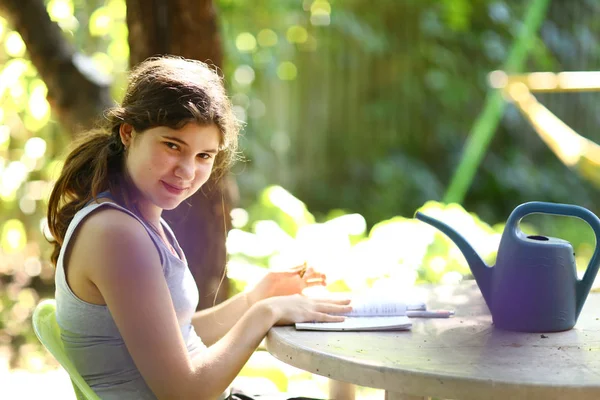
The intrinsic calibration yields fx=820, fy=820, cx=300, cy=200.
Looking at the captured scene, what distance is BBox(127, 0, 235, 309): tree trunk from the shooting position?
236 centimetres

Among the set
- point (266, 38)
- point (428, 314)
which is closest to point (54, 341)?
point (428, 314)

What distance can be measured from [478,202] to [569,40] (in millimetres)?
1767

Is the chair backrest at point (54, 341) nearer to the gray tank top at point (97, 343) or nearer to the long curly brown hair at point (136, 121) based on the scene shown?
the gray tank top at point (97, 343)

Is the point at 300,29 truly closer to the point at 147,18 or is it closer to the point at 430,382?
the point at 147,18

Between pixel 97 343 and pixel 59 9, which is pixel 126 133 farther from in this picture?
pixel 59 9

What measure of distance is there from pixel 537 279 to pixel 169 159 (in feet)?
2.32

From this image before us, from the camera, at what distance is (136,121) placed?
1.51 m

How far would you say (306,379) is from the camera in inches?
116

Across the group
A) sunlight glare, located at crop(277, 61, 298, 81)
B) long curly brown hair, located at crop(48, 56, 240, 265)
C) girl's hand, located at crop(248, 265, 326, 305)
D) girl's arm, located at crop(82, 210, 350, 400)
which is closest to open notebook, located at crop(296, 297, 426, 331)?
girl's hand, located at crop(248, 265, 326, 305)

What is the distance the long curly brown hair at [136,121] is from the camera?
149 cm

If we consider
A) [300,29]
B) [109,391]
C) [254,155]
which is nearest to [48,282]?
[254,155]

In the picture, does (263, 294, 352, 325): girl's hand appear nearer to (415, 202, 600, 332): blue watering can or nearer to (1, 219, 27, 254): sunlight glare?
(415, 202, 600, 332): blue watering can

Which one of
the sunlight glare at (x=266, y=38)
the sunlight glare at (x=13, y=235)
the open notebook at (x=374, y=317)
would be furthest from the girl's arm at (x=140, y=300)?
the sunlight glare at (x=266, y=38)

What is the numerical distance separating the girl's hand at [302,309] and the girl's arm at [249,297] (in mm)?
170
